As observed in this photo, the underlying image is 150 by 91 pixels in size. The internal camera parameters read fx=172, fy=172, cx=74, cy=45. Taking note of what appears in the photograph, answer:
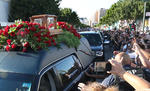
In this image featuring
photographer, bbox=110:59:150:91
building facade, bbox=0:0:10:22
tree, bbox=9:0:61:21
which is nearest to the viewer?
photographer, bbox=110:59:150:91

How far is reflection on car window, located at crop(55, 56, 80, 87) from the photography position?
2579 millimetres

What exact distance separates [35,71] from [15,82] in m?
0.26

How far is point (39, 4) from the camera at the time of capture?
96.6 ft

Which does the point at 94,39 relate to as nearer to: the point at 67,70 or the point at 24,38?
the point at 67,70

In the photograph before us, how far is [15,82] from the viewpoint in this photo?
199cm

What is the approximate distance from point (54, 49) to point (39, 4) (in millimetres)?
28341

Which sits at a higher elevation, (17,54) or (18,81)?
(17,54)

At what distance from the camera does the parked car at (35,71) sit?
6.48ft

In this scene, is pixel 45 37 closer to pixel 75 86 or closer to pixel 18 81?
pixel 18 81

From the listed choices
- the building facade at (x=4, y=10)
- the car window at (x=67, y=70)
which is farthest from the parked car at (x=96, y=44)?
the building facade at (x=4, y=10)

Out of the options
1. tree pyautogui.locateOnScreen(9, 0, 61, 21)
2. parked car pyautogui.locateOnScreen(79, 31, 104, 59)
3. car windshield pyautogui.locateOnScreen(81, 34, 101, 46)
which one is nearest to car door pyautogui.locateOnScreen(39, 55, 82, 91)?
parked car pyautogui.locateOnScreen(79, 31, 104, 59)

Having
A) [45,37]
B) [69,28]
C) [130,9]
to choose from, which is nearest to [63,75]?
[45,37]

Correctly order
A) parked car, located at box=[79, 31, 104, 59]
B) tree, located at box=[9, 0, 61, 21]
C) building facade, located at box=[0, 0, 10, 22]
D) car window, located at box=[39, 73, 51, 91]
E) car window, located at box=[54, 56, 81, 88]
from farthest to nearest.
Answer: building facade, located at box=[0, 0, 10, 22] → tree, located at box=[9, 0, 61, 21] → parked car, located at box=[79, 31, 104, 59] → car window, located at box=[54, 56, 81, 88] → car window, located at box=[39, 73, 51, 91]

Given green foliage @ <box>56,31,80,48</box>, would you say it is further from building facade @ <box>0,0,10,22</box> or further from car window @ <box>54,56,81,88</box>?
building facade @ <box>0,0,10,22</box>
